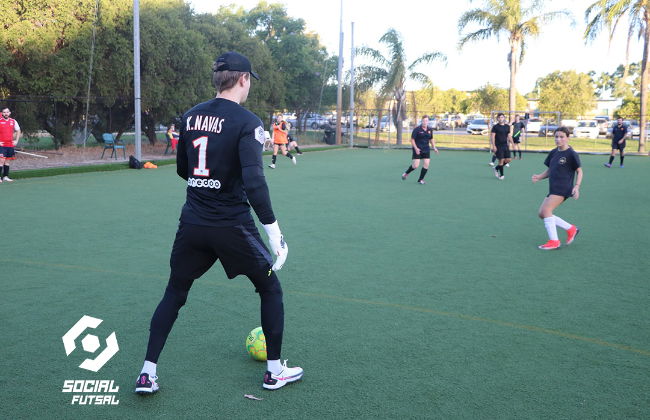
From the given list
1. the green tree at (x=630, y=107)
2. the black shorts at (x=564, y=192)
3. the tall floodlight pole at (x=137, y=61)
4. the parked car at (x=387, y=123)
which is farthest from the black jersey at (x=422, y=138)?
the green tree at (x=630, y=107)

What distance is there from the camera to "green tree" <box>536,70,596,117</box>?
52906 mm

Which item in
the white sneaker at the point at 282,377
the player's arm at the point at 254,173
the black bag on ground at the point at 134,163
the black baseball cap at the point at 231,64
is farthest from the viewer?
the black bag on ground at the point at 134,163

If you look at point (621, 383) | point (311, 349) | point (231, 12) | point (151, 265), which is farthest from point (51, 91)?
point (231, 12)

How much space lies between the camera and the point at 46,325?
4676 millimetres

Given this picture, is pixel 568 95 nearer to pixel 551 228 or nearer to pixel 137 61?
pixel 137 61

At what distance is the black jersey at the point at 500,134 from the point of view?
60.2 ft

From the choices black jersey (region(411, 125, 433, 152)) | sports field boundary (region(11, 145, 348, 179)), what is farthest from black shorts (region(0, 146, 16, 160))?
black jersey (region(411, 125, 433, 152))

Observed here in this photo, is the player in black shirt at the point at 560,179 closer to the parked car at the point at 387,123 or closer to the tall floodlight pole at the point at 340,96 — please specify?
the tall floodlight pole at the point at 340,96

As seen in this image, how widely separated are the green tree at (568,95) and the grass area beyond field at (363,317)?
4681cm

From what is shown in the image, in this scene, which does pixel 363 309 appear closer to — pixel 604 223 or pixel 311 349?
pixel 311 349

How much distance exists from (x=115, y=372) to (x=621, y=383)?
3.38 m

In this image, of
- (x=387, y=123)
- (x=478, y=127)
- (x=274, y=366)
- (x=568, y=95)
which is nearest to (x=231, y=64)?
(x=274, y=366)

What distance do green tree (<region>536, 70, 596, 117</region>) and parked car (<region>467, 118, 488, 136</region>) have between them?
23.9 ft

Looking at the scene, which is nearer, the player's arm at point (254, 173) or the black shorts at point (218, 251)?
the player's arm at point (254, 173)
